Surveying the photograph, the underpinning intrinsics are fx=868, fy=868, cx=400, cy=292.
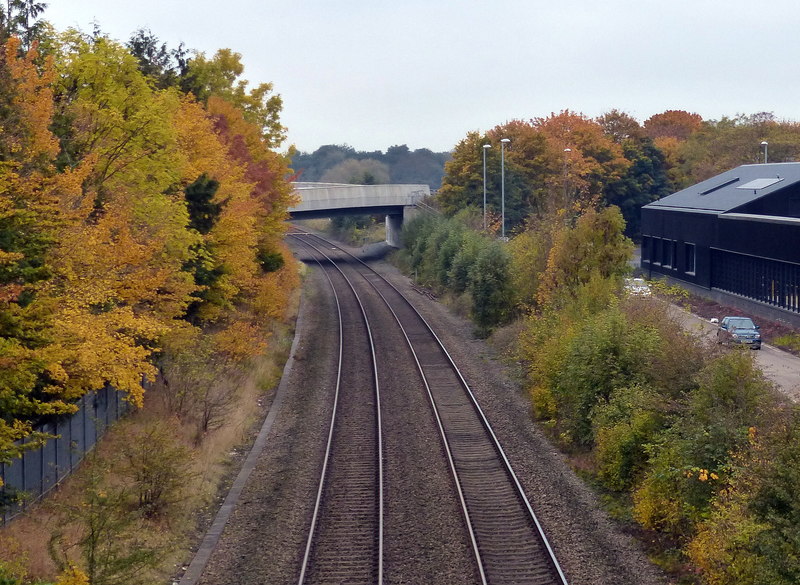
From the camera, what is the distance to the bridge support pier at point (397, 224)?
242 ft

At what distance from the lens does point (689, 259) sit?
51.4m

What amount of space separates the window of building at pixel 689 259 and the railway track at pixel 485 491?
2445 centimetres

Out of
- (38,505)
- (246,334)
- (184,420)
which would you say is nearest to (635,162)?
(246,334)

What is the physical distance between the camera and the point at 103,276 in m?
16.6

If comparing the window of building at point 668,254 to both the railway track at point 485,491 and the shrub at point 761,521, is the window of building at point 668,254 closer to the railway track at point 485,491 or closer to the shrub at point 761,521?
the railway track at point 485,491

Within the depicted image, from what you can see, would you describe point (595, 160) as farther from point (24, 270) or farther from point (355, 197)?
point (24, 270)

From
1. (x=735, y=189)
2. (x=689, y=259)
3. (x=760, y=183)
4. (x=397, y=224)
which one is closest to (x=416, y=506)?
(x=689, y=259)

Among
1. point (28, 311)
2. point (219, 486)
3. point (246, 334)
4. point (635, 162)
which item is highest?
point (635, 162)

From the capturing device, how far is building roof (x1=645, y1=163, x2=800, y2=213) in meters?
46.6

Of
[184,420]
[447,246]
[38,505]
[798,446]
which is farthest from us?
[447,246]

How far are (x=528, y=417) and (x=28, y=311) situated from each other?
1388 cm

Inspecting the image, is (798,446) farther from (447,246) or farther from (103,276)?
(447,246)

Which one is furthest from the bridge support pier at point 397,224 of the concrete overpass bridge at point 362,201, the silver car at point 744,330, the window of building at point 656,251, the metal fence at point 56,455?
the metal fence at point 56,455

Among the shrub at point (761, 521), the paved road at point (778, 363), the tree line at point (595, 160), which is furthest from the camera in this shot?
the tree line at point (595, 160)
